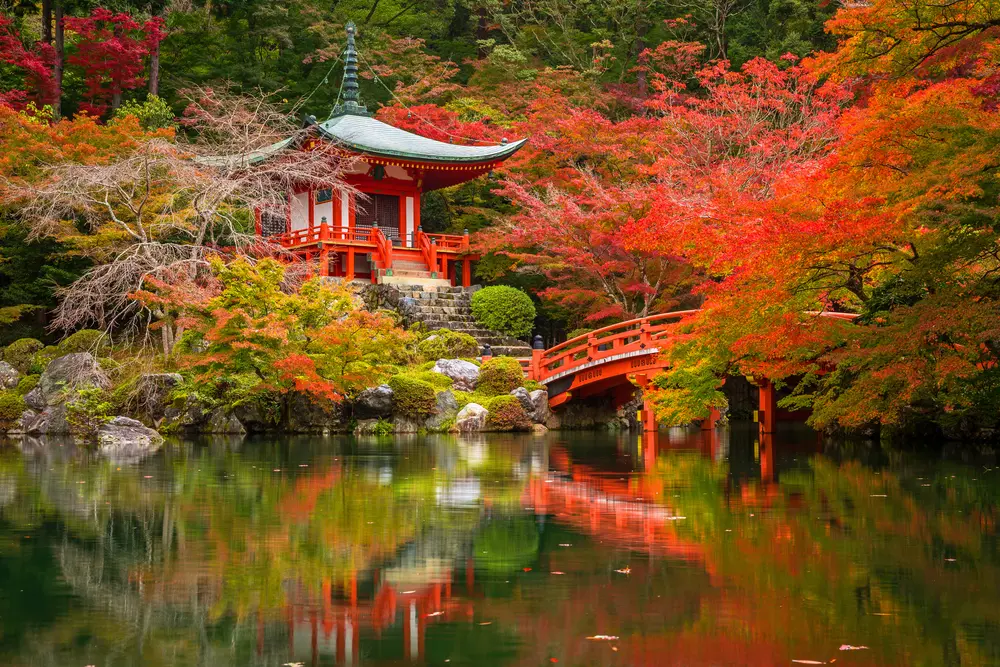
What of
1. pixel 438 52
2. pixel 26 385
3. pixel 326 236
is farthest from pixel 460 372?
pixel 438 52

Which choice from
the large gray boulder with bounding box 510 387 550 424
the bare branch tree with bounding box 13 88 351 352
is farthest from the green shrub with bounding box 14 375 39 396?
the large gray boulder with bounding box 510 387 550 424

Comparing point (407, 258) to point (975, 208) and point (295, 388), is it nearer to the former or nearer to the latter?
point (295, 388)

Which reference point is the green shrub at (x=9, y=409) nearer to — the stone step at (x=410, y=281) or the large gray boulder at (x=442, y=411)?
the large gray boulder at (x=442, y=411)

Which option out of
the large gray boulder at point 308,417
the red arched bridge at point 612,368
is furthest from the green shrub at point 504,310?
the large gray boulder at point 308,417

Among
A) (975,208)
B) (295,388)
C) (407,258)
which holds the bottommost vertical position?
(295,388)

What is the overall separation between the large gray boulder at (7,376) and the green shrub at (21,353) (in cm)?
44

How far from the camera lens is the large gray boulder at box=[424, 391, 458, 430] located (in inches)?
827

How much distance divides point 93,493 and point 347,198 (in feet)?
60.0

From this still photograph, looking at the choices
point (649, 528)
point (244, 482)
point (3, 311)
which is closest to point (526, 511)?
point (649, 528)

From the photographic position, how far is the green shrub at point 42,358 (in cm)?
2189

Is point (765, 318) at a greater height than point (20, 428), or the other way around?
point (765, 318)

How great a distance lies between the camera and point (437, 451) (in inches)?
624

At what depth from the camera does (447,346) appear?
24.1m

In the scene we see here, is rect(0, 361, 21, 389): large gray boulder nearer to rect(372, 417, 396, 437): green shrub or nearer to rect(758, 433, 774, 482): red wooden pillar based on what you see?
rect(372, 417, 396, 437): green shrub
